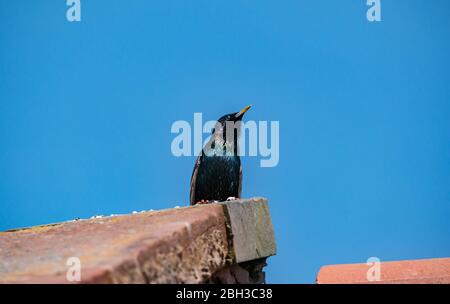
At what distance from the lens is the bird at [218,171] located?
5.29 m

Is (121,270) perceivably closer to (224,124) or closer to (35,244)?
→ (35,244)

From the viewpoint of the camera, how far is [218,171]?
531 centimetres

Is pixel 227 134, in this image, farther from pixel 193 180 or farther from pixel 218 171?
pixel 193 180

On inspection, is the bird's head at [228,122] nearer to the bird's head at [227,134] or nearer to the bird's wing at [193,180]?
the bird's head at [227,134]

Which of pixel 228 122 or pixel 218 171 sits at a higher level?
pixel 228 122

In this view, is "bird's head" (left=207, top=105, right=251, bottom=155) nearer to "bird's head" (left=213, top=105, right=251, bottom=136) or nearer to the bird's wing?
"bird's head" (left=213, top=105, right=251, bottom=136)

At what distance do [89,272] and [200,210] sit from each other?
1.17m

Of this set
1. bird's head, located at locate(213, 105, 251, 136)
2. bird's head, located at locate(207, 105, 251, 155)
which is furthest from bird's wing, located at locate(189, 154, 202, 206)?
bird's head, located at locate(213, 105, 251, 136)

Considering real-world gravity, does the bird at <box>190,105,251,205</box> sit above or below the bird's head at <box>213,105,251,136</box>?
below

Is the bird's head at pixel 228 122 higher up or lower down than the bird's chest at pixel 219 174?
higher up

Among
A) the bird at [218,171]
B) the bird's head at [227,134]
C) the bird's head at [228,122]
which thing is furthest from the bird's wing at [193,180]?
the bird's head at [228,122]

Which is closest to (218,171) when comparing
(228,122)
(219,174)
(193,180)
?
(219,174)

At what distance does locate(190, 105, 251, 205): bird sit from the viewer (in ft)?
17.4
